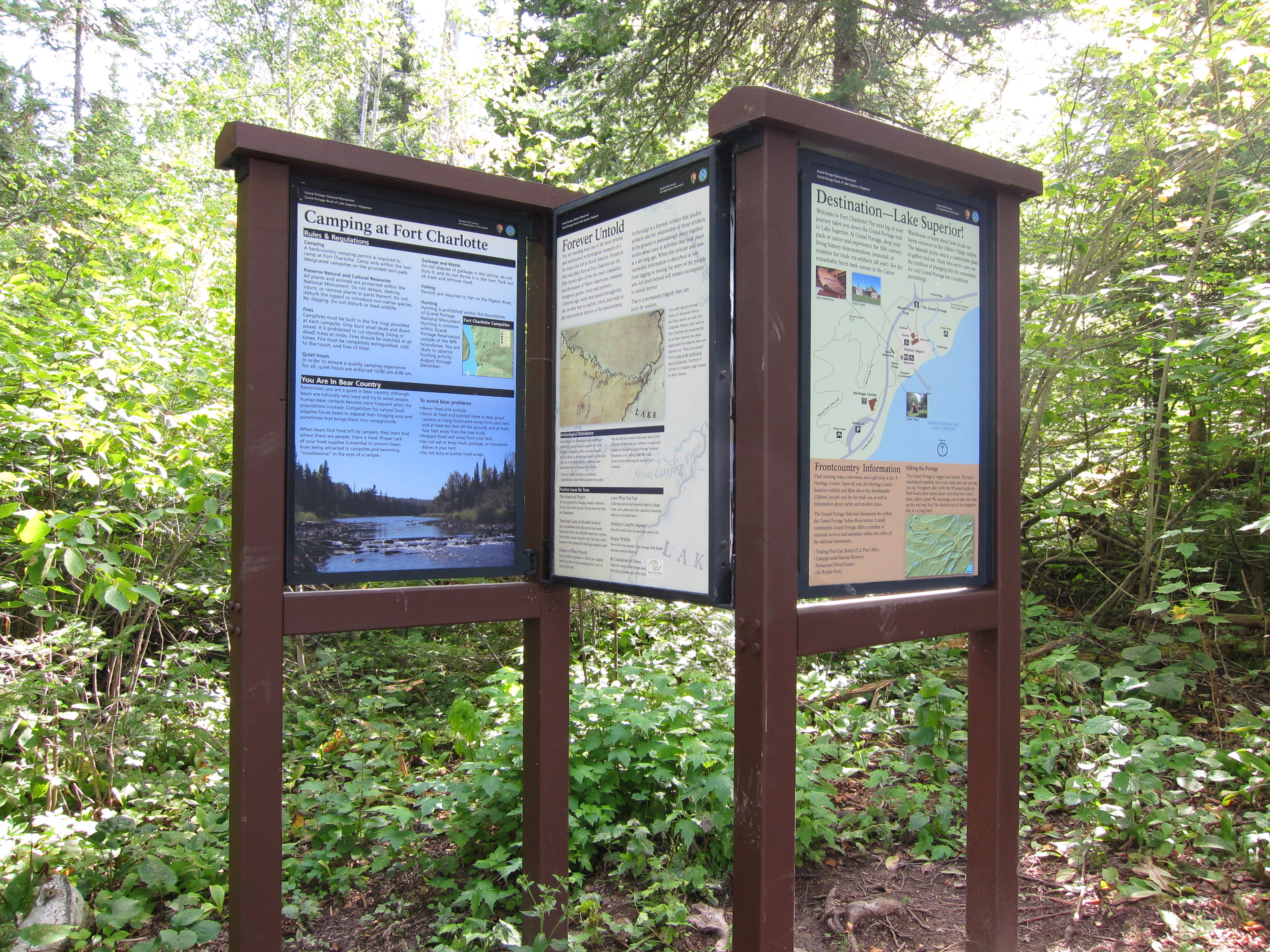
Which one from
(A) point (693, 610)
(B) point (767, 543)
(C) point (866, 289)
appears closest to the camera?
(B) point (767, 543)

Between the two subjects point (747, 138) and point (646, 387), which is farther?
point (646, 387)

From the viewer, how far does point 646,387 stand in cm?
232

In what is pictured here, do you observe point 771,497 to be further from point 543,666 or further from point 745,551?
point 543,666

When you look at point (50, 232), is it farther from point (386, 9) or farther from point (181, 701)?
point (386, 9)

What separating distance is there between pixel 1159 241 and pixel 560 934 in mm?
5692

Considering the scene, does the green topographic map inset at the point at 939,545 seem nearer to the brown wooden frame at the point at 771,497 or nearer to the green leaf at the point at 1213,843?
the brown wooden frame at the point at 771,497

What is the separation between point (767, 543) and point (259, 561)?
136 cm

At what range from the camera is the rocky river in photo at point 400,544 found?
7.73 ft

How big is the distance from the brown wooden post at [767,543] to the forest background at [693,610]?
0.81m

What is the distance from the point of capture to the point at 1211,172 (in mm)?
5027

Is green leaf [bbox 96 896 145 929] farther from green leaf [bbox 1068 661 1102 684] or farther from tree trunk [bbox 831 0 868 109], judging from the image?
tree trunk [bbox 831 0 868 109]

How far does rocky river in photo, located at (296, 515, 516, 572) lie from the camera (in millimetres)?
2355

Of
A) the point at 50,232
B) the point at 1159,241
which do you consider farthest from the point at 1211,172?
the point at 50,232

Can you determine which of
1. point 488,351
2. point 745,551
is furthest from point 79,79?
point 745,551
